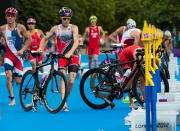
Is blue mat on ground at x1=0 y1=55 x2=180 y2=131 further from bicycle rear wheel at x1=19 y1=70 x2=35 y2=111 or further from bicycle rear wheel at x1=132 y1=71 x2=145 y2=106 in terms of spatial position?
bicycle rear wheel at x1=132 y1=71 x2=145 y2=106

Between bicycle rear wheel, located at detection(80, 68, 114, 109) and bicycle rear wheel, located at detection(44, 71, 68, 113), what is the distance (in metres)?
0.63

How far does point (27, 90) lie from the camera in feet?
45.7

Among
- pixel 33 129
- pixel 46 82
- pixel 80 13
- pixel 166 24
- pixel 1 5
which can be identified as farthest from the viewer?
pixel 80 13

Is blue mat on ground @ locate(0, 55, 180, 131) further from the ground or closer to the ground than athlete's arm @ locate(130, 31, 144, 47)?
closer to the ground

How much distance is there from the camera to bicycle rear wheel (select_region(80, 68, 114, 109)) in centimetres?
1374

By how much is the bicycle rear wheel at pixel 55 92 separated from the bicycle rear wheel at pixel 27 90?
453mm

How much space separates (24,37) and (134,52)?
2.68 metres

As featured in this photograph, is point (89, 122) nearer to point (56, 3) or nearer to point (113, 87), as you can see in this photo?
point (113, 87)

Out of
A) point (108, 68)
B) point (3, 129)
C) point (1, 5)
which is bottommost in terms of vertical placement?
point (3, 129)

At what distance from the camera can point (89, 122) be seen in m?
12.1

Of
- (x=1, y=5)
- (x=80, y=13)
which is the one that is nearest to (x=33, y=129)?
(x=1, y=5)

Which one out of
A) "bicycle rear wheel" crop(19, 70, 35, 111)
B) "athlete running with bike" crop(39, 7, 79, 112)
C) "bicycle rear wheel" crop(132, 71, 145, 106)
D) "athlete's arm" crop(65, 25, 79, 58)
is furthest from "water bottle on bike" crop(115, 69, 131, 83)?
"bicycle rear wheel" crop(19, 70, 35, 111)

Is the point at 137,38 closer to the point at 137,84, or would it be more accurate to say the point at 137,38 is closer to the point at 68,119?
the point at 137,84

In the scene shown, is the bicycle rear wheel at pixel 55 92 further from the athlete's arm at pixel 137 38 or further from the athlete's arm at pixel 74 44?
the athlete's arm at pixel 137 38
